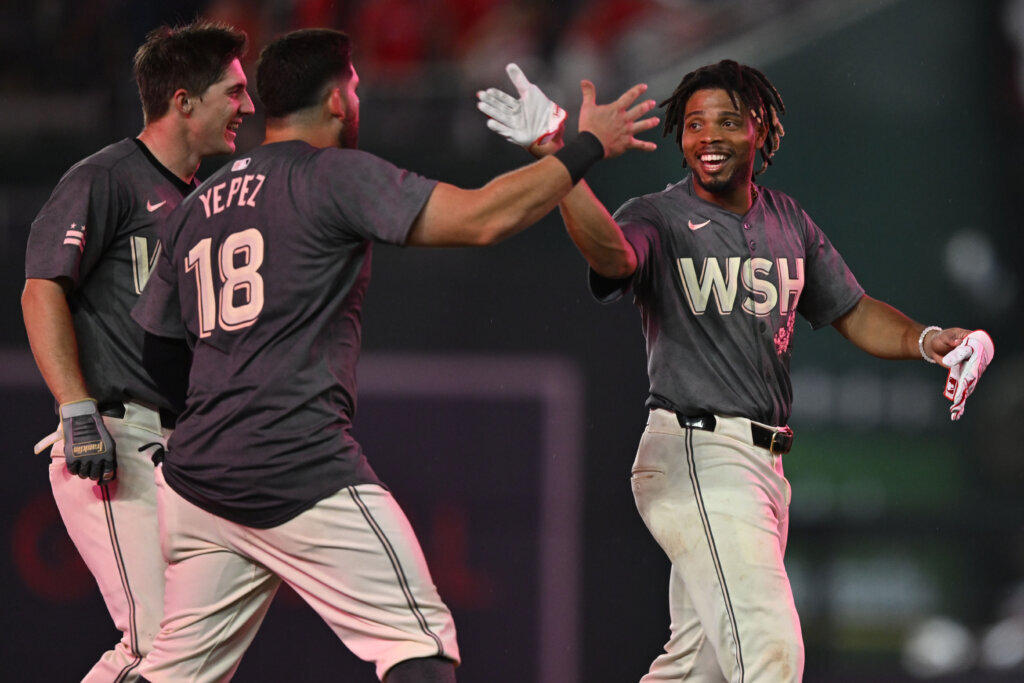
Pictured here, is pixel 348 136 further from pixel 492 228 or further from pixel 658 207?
pixel 658 207

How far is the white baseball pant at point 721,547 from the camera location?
3.07 metres

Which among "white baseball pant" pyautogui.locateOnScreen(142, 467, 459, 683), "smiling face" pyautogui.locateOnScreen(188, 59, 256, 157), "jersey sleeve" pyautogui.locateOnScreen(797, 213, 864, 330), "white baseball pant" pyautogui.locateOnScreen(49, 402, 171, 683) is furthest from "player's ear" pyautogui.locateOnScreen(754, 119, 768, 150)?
"white baseball pant" pyautogui.locateOnScreen(49, 402, 171, 683)

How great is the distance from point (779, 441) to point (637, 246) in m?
0.65

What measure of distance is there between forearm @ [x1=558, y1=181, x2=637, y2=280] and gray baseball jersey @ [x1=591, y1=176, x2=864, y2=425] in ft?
0.33

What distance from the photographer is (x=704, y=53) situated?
21.5ft

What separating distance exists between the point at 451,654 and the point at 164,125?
5.87 feet

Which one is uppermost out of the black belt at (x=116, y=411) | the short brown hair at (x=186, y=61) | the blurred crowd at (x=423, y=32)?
the blurred crowd at (x=423, y=32)

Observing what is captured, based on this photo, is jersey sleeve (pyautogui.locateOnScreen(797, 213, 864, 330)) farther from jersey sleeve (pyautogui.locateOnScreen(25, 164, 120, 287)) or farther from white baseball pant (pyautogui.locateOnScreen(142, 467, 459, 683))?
jersey sleeve (pyautogui.locateOnScreen(25, 164, 120, 287))

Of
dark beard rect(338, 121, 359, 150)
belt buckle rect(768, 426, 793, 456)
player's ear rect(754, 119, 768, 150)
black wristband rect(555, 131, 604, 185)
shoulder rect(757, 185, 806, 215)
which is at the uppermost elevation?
player's ear rect(754, 119, 768, 150)

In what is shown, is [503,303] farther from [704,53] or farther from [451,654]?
[451,654]

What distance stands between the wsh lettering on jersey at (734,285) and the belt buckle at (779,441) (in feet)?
1.06

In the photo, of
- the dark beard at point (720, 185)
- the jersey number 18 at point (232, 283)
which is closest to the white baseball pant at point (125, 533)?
the jersey number 18 at point (232, 283)

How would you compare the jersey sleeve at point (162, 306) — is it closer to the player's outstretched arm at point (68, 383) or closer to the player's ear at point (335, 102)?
the player's outstretched arm at point (68, 383)

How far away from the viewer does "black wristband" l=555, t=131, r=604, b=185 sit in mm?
2750
